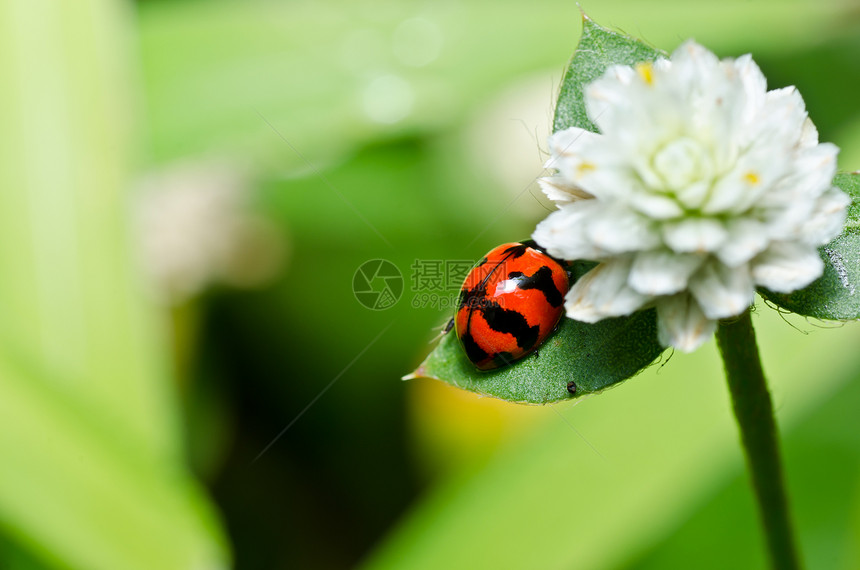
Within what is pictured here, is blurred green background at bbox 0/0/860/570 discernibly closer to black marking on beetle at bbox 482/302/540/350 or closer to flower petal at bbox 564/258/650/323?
black marking on beetle at bbox 482/302/540/350

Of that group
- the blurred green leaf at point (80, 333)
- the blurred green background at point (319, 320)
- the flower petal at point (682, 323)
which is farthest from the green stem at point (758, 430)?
the blurred green leaf at point (80, 333)

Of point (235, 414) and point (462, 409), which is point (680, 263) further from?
point (235, 414)

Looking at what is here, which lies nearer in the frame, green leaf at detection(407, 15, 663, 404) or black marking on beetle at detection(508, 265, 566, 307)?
green leaf at detection(407, 15, 663, 404)

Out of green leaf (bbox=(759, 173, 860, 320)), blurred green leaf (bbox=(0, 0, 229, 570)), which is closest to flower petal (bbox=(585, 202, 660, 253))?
green leaf (bbox=(759, 173, 860, 320))

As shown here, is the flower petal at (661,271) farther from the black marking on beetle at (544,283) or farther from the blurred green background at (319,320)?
the blurred green background at (319,320)

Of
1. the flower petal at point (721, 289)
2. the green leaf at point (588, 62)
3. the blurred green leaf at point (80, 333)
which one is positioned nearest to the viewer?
the flower petal at point (721, 289)

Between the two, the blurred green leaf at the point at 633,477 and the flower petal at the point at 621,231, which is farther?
the blurred green leaf at the point at 633,477
